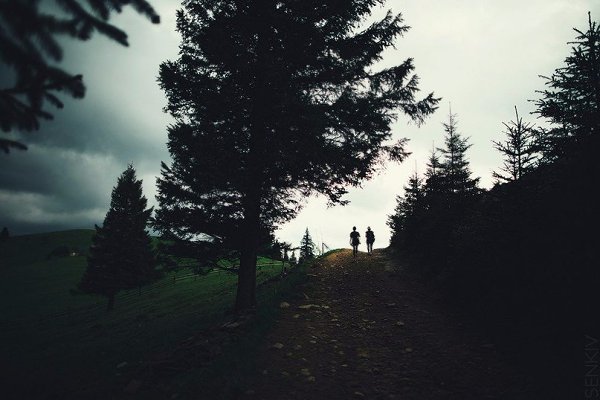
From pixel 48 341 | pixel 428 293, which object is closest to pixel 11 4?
pixel 428 293

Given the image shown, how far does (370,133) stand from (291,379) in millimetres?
7062

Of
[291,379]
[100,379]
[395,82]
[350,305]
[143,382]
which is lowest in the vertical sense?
[100,379]

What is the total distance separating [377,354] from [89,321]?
81.5 ft

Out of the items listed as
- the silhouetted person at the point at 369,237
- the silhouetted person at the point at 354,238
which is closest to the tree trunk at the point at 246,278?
the silhouetted person at the point at 354,238

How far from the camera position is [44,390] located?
735 centimetres

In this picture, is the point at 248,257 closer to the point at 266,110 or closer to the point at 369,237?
the point at 266,110

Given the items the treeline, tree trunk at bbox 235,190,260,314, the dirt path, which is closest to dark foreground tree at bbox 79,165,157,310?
tree trunk at bbox 235,190,260,314

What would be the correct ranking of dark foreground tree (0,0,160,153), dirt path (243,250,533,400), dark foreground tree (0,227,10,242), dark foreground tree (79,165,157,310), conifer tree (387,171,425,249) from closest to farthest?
dark foreground tree (0,0,160,153)
dirt path (243,250,533,400)
conifer tree (387,171,425,249)
dark foreground tree (79,165,157,310)
dark foreground tree (0,227,10,242)

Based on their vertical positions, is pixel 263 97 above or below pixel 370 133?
above

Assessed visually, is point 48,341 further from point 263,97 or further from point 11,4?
point 11,4

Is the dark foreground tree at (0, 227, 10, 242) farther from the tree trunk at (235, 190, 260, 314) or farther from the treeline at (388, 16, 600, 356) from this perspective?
the treeline at (388, 16, 600, 356)

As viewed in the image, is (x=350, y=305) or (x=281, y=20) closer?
(x=281, y=20)

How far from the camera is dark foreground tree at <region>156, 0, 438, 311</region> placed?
7992 mm

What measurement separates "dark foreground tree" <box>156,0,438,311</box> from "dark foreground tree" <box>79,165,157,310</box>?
65.4 feet
